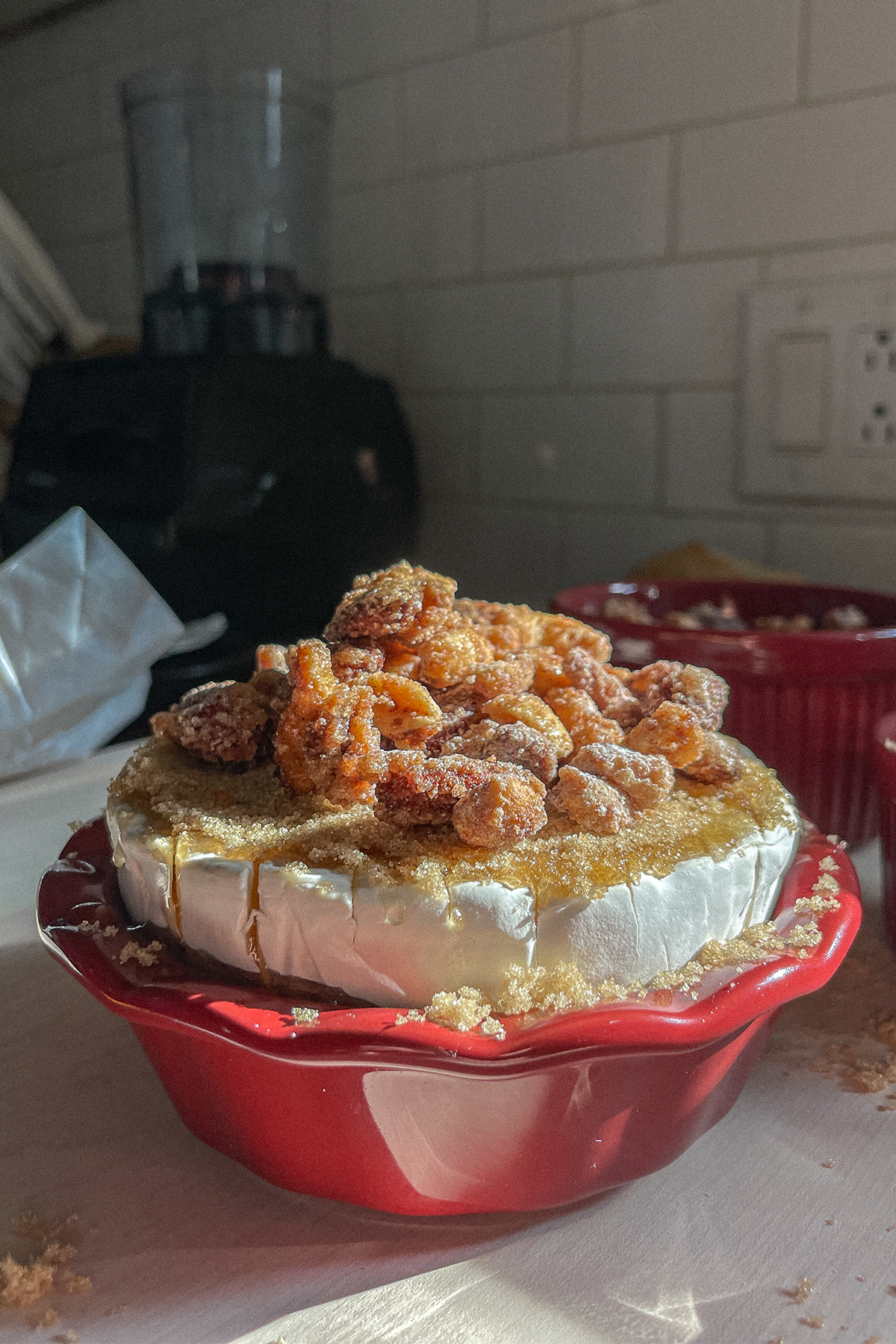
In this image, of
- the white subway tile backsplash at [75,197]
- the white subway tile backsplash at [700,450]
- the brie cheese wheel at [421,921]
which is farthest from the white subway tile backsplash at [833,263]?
the white subway tile backsplash at [75,197]

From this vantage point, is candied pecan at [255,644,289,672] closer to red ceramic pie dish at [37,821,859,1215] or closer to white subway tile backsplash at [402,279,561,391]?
red ceramic pie dish at [37,821,859,1215]

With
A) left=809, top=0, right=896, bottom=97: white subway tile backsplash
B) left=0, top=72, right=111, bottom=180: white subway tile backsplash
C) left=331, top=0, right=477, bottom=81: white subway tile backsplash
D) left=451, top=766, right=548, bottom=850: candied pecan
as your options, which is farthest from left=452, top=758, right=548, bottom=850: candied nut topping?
left=0, top=72, right=111, bottom=180: white subway tile backsplash

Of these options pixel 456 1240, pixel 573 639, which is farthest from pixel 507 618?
pixel 456 1240

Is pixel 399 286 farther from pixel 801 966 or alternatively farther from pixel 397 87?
pixel 801 966

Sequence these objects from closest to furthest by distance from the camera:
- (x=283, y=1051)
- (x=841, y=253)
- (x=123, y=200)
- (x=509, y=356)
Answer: (x=283, y=1051) → (x=841, y=253) → (x=509, y=356) → (x=123, y=200)

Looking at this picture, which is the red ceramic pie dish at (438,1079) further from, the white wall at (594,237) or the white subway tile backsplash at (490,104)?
the white subway tile backsplash at (490,104)

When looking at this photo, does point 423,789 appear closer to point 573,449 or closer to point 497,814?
point 497,814

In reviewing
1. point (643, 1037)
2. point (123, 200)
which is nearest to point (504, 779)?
point (643, 1037)
